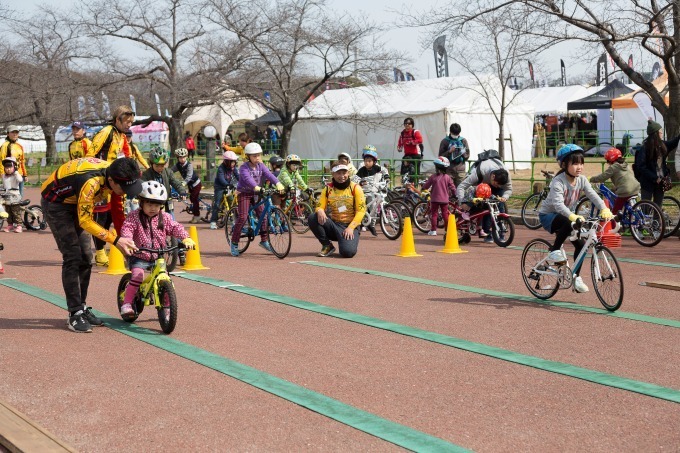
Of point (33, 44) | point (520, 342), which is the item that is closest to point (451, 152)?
point (520, 342)

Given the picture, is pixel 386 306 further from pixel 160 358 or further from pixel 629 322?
pixel 160 358

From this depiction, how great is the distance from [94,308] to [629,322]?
17.3ft

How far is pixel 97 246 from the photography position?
14234 millimetres

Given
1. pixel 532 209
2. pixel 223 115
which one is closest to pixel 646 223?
pixel 532 209

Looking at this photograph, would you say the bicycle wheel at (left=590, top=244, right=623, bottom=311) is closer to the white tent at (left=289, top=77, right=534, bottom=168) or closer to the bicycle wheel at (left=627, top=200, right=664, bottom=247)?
the bicycle wheel at (left=627, top=200, right=664, bottom=247)

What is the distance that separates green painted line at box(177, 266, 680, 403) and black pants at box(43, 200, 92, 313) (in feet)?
7.73

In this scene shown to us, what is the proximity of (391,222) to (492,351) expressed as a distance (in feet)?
33.0

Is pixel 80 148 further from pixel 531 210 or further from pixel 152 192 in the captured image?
pixel 531 210

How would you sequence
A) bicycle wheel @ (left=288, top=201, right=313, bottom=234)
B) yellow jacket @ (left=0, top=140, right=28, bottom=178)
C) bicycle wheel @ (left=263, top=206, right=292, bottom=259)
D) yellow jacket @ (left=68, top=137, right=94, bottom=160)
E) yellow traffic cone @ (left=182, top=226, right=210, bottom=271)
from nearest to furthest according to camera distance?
yellow traffic cone @ (left=182, top=226, right=210, bottom=271)
yellow jacket @ (left=68, top=137, right=94, bottom=160)
bicycle wheel @ (left=263, top=206, right=292, bottom=259)
bicycle wheel @ (left=288, top=201, right=313, bottom=234)
yellow jacket @ (left=0, top=140, right=28, bottom=178)

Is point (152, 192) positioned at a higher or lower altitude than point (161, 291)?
higher

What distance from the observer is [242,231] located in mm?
15477

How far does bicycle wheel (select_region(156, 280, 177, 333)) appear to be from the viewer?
346 inches

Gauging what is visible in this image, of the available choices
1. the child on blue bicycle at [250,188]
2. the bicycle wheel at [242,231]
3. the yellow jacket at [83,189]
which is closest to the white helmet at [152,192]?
the yellow jacket at [83,189]

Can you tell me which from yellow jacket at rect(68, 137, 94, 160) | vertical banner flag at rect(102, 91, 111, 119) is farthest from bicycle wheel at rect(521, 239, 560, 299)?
vertical banner flag at rect(102, 91, 111, 119)
